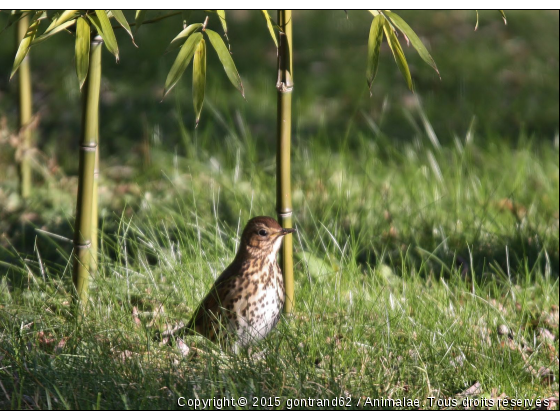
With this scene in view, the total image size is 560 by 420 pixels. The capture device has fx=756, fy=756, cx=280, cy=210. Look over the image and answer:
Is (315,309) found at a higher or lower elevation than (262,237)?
lower

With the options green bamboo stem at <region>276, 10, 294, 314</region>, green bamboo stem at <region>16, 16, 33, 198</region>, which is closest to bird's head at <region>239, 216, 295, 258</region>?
green bamboo stem at <region>276, 10, 294, 314</region>

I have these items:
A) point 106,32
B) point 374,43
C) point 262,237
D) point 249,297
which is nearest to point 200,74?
point 106,32

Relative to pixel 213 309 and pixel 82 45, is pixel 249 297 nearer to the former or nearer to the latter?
pixel 213 309

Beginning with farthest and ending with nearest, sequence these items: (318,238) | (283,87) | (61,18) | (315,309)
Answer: (318,238)
(315,309)
(283,87)
(61,18)

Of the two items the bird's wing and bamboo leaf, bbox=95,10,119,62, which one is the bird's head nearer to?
the bird's wing

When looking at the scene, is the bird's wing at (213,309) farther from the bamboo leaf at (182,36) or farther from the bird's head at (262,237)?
the bamboo leaf at (182,36)

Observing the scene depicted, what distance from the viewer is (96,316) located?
10.4 feet

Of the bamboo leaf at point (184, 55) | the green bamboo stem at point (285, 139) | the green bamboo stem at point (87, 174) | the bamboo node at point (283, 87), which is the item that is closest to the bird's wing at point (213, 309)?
the green bamboo stem at point (285, 139)

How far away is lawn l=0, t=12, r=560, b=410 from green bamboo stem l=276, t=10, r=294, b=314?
181 millimetres

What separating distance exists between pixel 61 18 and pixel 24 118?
211 centimetres

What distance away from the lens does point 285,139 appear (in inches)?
122

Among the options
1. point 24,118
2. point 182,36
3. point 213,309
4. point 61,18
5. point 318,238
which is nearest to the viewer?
point 182,36

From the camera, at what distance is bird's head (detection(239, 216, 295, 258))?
10.2 feet
